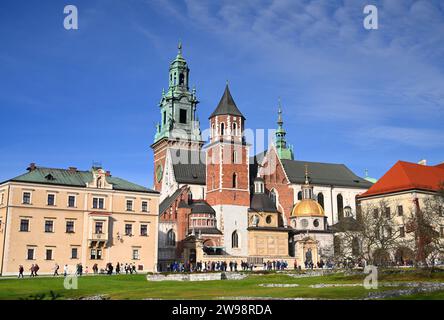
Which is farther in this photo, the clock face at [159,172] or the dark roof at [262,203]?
the clock face at [159,172]

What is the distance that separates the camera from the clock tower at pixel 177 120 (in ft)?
330

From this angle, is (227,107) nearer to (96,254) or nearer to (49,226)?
(96,254)

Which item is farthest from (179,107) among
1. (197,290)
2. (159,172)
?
(197,290)

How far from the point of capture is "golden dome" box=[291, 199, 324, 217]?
81.1m

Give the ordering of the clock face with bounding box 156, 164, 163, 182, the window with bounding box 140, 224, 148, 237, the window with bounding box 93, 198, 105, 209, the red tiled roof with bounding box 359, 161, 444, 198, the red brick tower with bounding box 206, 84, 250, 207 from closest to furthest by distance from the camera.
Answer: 1. the window with bounding box 93, 198, 105, 209
2. the window with bounding box 140, 224, 148, 237
3. the red tiled roof with bounding box 359, 161, 444, 198
4. the red brick tower with bounding box 206, 84, 250, 207
5. the clock face with bounding box 156, 164, 163, 182

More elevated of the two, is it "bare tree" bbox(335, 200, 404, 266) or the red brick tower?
the red brick tower

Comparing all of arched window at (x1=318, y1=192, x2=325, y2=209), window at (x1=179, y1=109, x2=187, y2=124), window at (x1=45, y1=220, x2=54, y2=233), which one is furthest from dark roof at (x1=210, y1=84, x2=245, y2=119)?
window at (x1=45, y1=220, x2=54, y2=233)

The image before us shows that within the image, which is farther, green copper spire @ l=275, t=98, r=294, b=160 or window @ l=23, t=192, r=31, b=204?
green copper spire @ l=275, t=98, r=294, b=160

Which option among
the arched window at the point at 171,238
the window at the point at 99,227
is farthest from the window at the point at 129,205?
the arched window at the point at 171,238

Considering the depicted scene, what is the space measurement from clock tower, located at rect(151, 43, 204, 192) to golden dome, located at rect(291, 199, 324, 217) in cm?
2631

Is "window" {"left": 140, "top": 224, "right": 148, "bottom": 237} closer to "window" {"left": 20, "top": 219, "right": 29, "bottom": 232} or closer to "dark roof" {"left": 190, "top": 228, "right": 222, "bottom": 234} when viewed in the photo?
"window" {"left": 20, "top": 219, "right": 29, "bottom": 232}

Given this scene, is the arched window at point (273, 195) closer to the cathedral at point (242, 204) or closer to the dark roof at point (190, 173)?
the cathedral at point (242, 204)

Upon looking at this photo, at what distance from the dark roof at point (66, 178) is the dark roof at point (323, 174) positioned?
3377 centimetres

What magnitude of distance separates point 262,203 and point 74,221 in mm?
30180
